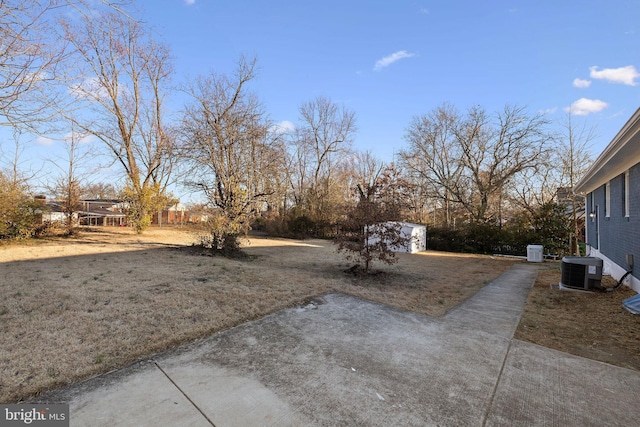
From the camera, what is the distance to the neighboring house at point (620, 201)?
4.88 meters

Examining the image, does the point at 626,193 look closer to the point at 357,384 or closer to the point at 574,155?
the point at 357,384

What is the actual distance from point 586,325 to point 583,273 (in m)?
2.75

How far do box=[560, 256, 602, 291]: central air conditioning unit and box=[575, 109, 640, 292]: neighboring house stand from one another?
533mm

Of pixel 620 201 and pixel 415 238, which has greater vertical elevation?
pixel 620 201

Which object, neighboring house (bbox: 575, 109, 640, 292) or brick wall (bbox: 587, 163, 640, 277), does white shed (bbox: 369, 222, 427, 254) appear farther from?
neighboring house (bbox: 575, 109, 640, 292)

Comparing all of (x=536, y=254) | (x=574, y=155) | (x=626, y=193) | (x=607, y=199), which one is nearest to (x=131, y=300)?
(x=626, y=193)

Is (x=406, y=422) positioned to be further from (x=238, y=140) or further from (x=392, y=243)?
(x=238, y=140)

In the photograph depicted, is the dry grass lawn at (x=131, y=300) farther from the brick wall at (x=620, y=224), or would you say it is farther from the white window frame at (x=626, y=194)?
the white window frame at (x=626, y=194)

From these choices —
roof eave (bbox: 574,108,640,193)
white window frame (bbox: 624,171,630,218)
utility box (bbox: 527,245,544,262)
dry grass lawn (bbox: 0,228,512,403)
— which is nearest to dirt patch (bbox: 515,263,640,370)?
dry grass lawn (bbox: 0,228,512,403)

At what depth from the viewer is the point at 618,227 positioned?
22.5 feet

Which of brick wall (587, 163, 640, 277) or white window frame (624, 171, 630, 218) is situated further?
white window frame (624, 171, 630, 218)

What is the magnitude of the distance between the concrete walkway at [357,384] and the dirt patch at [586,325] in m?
0.37

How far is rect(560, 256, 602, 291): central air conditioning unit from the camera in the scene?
6.22 meters

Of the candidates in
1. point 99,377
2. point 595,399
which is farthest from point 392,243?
point 99,377
